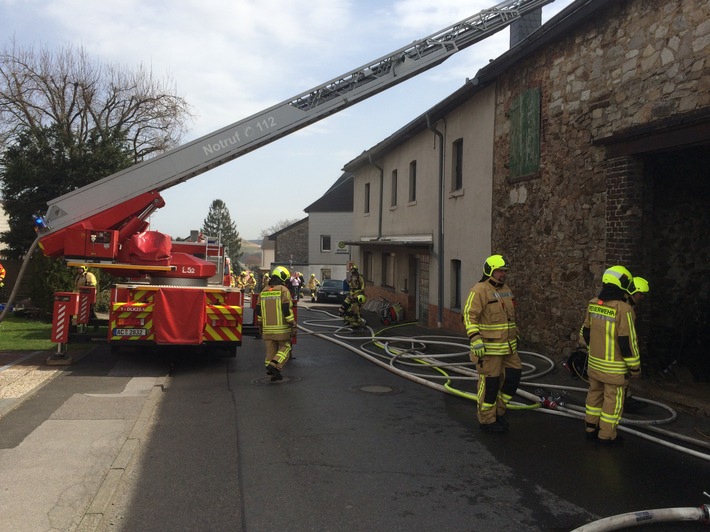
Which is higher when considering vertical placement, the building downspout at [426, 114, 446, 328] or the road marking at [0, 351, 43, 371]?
the building downspout at [426, 114, 446, 328]

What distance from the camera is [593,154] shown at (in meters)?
9.06

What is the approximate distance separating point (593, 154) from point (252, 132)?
5529 mm

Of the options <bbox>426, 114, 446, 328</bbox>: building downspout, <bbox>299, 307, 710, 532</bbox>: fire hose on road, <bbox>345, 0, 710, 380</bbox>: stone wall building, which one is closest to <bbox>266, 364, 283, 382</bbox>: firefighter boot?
<bbox>299, 307, 710, 532</bbox>: fire hose on road

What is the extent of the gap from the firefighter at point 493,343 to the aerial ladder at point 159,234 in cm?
478

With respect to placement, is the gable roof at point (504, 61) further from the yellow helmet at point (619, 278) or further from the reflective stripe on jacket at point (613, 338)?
the reflective stripe on jacket at point (613, 338)

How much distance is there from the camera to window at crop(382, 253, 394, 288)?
71.9 ft

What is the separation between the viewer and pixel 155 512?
14.0 ft

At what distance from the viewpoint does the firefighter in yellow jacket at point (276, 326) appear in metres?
8.80

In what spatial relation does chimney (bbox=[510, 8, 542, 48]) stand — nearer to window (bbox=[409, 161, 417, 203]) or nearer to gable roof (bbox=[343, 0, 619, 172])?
gable roof (bbox=[343, 0, 619, 172])

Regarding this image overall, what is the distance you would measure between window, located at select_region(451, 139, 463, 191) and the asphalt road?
27.9 ft

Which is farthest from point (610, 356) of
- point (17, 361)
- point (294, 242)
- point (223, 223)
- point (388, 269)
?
point (223, 223)

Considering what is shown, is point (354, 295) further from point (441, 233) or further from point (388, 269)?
point (388, 269)

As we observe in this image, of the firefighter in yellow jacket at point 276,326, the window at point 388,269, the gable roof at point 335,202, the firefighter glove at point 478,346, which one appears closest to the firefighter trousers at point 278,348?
the firefighter in yellow jacket at point 276,326

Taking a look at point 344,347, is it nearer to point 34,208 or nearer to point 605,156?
point 605,156
